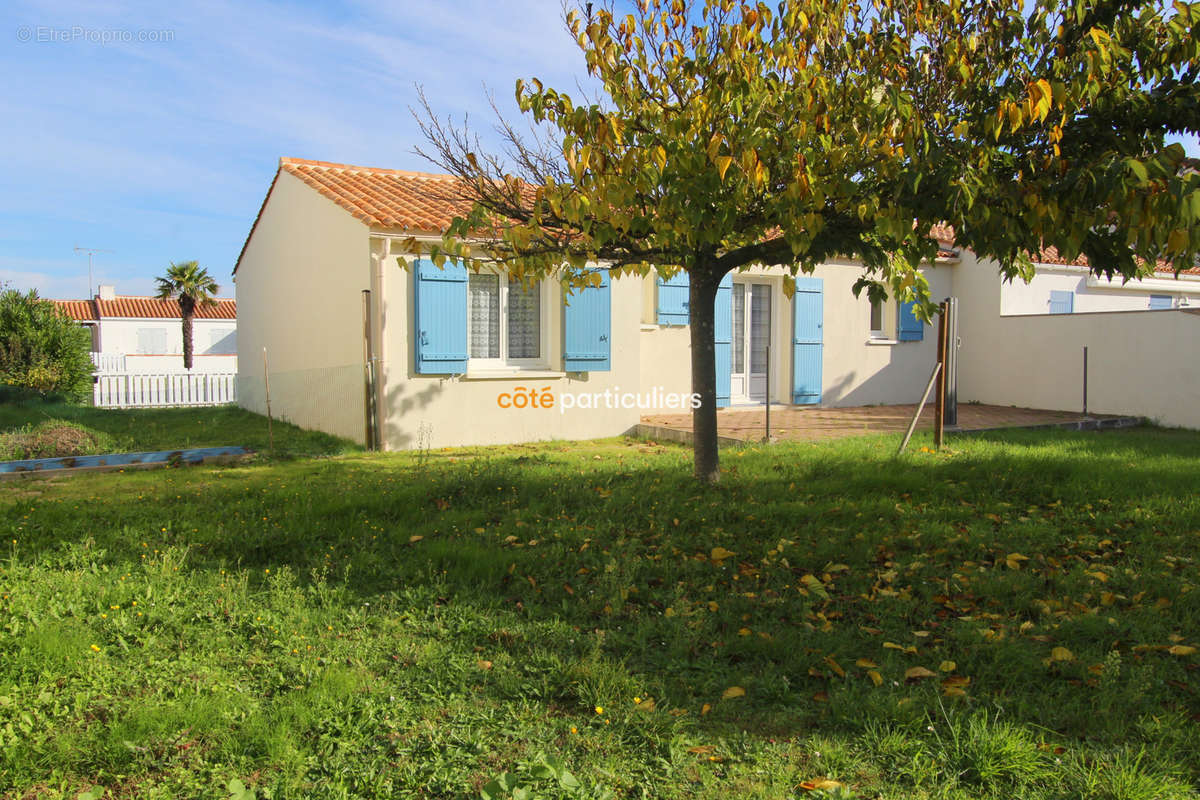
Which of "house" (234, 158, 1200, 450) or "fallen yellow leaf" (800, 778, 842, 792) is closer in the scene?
"fallen yellow leaf" (800, 778, 842, 792)

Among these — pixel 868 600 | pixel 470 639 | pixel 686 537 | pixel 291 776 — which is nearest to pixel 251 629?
pixel 470 639

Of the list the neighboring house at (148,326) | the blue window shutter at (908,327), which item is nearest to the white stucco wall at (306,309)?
the blue window shutter at (908,327)

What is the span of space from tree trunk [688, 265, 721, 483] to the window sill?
399 centimetres

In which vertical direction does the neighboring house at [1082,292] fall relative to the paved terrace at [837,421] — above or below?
above

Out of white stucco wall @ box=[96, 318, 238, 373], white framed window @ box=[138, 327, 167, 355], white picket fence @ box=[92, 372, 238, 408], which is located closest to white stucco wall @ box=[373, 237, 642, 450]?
white picket fence @ box=[92, 372, 238, 408]

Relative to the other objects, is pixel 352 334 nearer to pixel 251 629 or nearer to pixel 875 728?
pixel 251 629

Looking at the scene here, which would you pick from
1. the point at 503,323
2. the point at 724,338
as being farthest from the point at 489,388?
the point at 724,338

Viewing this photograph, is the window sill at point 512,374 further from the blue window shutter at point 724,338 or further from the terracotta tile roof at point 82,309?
the terracotta tile roof at point 82,309

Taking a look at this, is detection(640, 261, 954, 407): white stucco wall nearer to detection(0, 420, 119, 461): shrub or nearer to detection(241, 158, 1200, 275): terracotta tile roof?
detection(241, 158, 1200, 275): terracotta tile roof

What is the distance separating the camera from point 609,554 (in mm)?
4602

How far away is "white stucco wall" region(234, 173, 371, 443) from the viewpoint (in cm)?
981

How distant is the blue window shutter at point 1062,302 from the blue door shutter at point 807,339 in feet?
18.8

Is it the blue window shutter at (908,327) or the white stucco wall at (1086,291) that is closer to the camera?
the blue window shutter at (908,327)

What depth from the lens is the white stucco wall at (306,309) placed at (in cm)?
981
